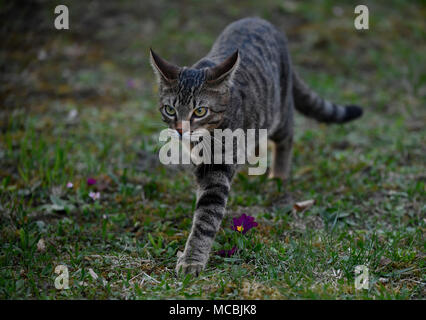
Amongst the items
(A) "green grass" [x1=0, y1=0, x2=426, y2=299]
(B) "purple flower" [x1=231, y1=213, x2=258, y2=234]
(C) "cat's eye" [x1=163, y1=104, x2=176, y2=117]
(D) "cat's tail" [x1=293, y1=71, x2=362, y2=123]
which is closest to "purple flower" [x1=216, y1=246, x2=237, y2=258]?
(A) "green grass" [x1=0, y1=0, x2=426, y2=299]

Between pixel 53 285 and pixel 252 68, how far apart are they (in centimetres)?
214

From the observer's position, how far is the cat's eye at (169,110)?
9.46 ft

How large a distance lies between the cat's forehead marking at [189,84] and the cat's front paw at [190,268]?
1.01m

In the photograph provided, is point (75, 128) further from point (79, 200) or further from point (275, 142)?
point (275, 142)

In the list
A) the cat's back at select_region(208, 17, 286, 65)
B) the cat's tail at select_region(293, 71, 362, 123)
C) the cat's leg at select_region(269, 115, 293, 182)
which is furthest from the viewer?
the cat's tail at select_region(293, 71, 362, 123)

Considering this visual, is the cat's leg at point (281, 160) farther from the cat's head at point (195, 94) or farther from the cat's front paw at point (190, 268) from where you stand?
the cat's front paw at point (190, 268)

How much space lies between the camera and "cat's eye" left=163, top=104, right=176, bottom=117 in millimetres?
2884

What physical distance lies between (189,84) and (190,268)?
1160mm

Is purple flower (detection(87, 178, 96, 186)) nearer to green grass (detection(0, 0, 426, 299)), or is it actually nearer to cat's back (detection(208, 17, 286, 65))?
green grass (detection(0, 0, 426, 299))

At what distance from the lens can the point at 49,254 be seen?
282 centimetres

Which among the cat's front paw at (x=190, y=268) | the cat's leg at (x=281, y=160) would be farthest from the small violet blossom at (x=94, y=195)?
the cat's leg at (x=281, y=160)

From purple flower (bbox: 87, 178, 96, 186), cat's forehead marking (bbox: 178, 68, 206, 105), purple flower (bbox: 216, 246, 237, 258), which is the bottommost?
purple flower (bbox: 216, 246, 237, 258)

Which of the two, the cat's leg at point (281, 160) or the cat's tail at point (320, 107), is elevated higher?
the cat's tail at point (320, 107)
